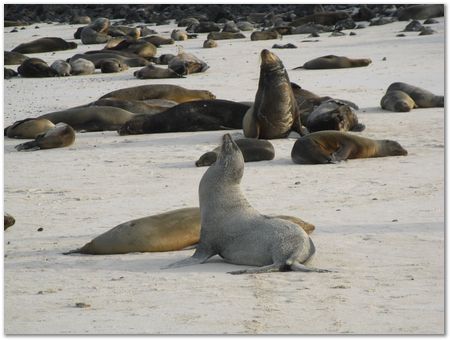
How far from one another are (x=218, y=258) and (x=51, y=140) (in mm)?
4752

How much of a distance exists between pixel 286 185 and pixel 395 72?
24.7 feet

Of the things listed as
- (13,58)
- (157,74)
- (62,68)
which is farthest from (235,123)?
(13,58)

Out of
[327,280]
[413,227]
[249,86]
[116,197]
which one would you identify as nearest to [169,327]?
[327,280]

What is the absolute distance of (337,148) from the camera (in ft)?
31.8

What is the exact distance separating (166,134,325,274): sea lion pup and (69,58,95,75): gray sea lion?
37.9 feet

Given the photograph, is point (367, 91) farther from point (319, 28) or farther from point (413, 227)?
point (319, 28)

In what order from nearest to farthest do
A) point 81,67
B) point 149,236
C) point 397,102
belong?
1. point 149,236
2. point 397,102
3. point 81,67

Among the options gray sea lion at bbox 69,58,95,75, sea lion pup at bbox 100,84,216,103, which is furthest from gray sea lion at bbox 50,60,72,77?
sea lion pup at bbox 100,84,216,103

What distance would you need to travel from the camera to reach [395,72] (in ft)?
51.8

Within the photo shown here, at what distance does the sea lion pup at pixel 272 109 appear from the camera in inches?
437

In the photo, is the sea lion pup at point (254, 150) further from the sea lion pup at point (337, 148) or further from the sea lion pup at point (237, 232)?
the sea lion pup at point (237, 232)

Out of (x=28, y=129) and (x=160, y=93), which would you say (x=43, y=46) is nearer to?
(x=160, y=93)

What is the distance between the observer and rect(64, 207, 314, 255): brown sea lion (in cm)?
646

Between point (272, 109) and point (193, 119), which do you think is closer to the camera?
point (272, 109)
